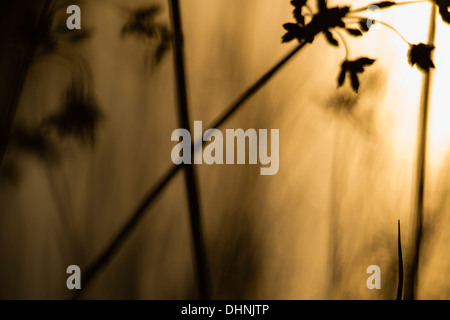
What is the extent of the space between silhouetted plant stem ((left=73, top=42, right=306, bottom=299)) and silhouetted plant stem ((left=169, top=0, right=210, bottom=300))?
0.06 m

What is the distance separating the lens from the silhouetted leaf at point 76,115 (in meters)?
1.10

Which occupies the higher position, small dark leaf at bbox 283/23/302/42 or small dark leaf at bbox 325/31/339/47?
small dark leaf at bbox 283/23/302/42

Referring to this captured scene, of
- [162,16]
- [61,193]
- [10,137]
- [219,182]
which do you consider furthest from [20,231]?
[162,16]

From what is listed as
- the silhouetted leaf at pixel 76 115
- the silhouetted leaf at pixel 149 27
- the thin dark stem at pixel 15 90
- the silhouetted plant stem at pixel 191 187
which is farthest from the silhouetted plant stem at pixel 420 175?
the thin dark stem at pixel 15 90

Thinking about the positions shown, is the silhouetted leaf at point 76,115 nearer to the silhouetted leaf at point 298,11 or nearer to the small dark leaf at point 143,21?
the small dark leaf at point 143,21

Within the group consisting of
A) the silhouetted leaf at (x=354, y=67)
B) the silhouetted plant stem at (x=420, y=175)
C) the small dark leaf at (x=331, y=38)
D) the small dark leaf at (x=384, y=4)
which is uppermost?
the small dark leaf at (x=384, y=4)

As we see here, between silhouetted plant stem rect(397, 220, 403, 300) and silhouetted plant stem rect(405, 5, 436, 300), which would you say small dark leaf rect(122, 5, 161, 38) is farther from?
silhouetted plant stem rect(397, 220, 403, 300)

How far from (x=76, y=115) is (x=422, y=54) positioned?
1019 millimetres

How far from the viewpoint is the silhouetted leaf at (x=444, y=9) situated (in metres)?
1.07

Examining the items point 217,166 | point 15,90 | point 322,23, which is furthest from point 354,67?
point 15,90

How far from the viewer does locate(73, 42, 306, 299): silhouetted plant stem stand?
1.11m

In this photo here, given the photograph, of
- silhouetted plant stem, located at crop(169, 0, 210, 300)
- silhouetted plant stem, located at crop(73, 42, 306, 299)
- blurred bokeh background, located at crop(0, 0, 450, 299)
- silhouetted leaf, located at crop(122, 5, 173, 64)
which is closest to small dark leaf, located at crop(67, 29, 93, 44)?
blurred bokeh background, located at crop(0, 0, 450, 299)

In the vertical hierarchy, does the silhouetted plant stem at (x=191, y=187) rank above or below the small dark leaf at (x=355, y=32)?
below

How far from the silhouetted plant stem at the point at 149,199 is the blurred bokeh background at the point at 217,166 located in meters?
0.02
